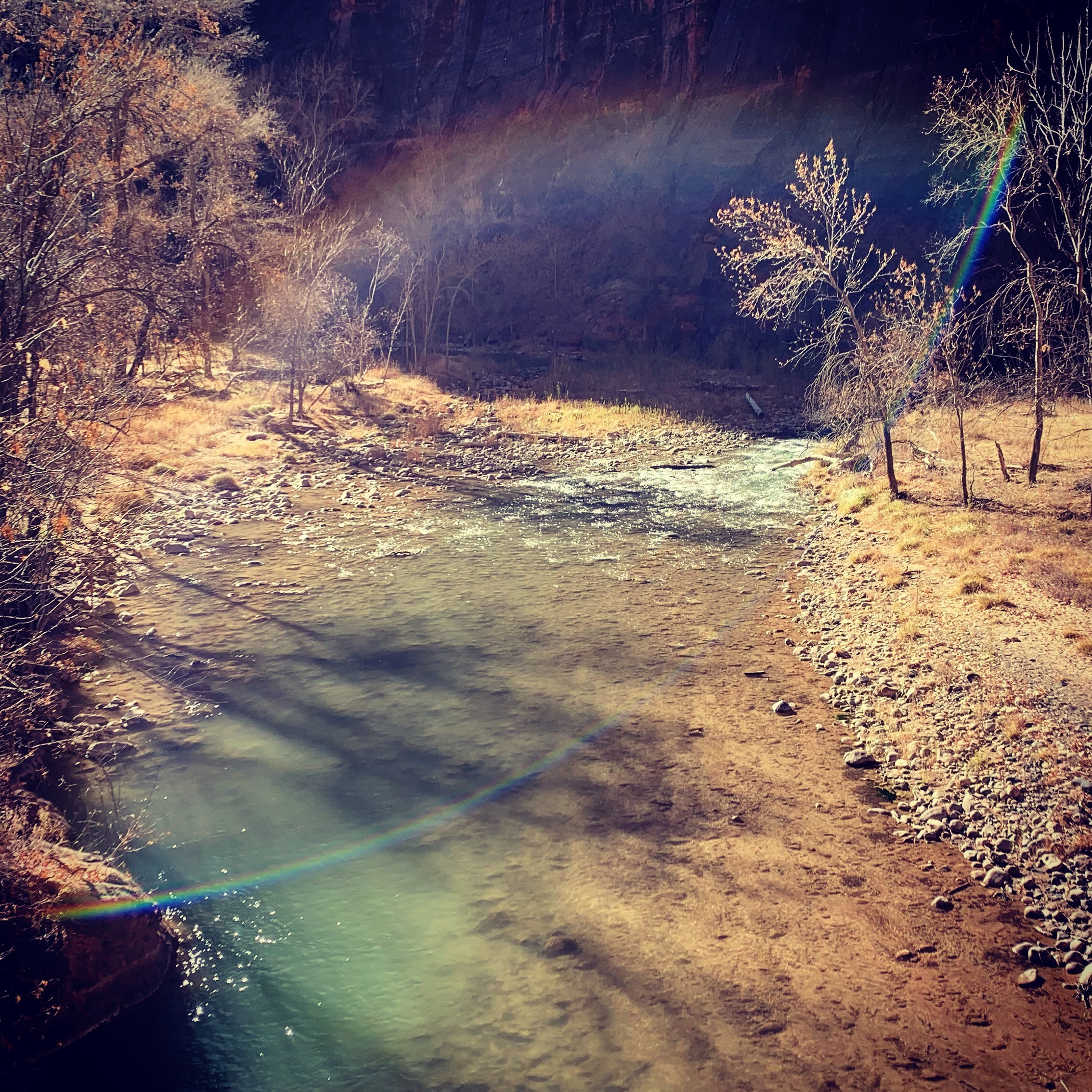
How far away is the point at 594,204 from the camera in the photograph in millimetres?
46062

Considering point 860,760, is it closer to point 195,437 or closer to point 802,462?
point 802,462

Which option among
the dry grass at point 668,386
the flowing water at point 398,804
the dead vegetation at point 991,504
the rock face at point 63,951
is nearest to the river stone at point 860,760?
the flowing water at point 398,804

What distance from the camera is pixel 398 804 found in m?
9.01

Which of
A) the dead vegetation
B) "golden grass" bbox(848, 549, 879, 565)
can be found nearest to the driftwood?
the dead vegetation

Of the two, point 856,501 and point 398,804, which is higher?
point 856,501

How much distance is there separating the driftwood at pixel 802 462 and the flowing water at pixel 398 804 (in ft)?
20.4

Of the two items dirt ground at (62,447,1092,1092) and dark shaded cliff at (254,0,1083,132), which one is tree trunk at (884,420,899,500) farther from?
dark shaded cliff at (254,0,1083,132)

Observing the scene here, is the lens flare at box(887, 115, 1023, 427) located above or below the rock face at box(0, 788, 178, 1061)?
above

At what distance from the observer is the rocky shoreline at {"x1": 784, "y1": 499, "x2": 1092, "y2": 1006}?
7.47 meters

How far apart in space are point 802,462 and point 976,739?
48.5ft

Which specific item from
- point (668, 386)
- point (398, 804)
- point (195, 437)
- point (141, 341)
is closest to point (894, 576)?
point (398, 804)

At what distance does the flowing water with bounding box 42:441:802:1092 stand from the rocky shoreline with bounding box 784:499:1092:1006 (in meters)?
2.25

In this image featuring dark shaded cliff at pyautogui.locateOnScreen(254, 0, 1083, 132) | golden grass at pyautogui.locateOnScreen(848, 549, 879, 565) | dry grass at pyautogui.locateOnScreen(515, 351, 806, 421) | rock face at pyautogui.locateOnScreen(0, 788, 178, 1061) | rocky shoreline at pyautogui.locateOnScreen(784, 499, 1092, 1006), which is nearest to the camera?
rock face at pyautogui.locateOnScreen(0, 788, 178, 1061)

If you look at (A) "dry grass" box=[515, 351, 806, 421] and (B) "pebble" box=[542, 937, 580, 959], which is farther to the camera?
(A) "dry grass" box=[515, 351, 806, 421]
